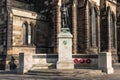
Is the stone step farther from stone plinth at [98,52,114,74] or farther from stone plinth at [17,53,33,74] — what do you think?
stone plinth at [17,53,33,74]

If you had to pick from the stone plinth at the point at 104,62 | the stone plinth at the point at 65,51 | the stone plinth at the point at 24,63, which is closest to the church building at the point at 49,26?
the stone plinth at the point at 24,63

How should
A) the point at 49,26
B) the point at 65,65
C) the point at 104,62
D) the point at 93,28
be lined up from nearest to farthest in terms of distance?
1. the point at 104,62
2. the point at 65,65
3. the point at 49,26
4. the point at 93,28

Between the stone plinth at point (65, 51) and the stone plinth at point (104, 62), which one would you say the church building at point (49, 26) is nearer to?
the stone plinth at point (65, 51)

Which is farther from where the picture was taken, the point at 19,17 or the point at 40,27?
the point at 40,27

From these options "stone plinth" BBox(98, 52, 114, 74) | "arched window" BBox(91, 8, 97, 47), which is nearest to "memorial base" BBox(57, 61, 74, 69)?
"stone plinth" BBox(98, 52, 114, 74)

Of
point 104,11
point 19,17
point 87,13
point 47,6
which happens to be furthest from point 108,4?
point 19,17

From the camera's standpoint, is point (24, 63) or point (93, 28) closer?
point (24, 63)

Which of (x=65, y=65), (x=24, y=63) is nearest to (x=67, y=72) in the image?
(x=65, y=65)

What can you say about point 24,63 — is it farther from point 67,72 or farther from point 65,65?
point 67,72

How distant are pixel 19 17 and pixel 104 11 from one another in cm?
1214

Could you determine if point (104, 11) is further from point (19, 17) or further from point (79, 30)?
point (19, 17)

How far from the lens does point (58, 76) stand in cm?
1747

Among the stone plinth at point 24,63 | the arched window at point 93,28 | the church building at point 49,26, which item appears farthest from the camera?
the arched window at point 93,28

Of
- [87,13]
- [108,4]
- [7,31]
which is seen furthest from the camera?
[108,4]
